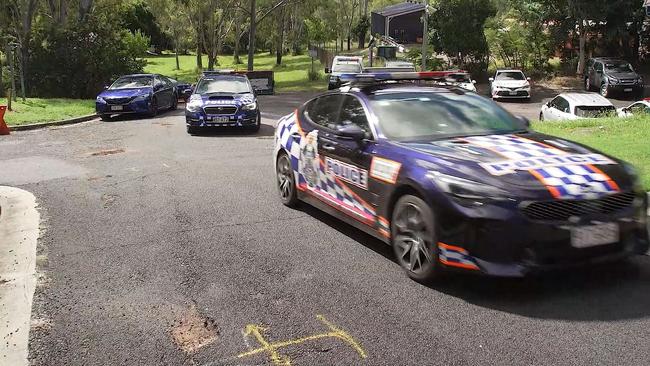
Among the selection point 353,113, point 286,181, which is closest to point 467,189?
point 353,113

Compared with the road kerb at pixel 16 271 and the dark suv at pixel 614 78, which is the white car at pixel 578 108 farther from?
the road kerb at pixel 16 271

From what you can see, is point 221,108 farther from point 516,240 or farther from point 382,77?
point 516,240

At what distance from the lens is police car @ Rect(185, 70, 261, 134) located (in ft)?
47.8

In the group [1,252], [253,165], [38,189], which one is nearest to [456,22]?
[253,165]

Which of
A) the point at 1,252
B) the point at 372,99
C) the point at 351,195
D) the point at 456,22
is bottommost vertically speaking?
the point at 1,252

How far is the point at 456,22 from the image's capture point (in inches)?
1387

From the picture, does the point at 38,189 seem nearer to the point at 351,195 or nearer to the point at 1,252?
the point at 1,252

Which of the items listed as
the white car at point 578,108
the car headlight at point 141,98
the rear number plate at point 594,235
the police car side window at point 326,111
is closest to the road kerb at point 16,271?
the police car side window at point 326,111

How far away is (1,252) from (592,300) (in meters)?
5.26

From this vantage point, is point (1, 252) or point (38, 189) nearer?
point (1, 252)

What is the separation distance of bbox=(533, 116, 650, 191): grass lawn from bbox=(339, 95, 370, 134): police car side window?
145 inches

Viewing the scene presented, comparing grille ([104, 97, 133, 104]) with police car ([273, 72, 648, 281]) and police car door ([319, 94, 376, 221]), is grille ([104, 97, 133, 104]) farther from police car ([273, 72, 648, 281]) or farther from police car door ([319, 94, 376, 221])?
police car door ([319, 94, 376, 221])

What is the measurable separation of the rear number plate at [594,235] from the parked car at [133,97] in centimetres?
1664

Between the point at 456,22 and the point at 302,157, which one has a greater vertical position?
the point at 456,22
